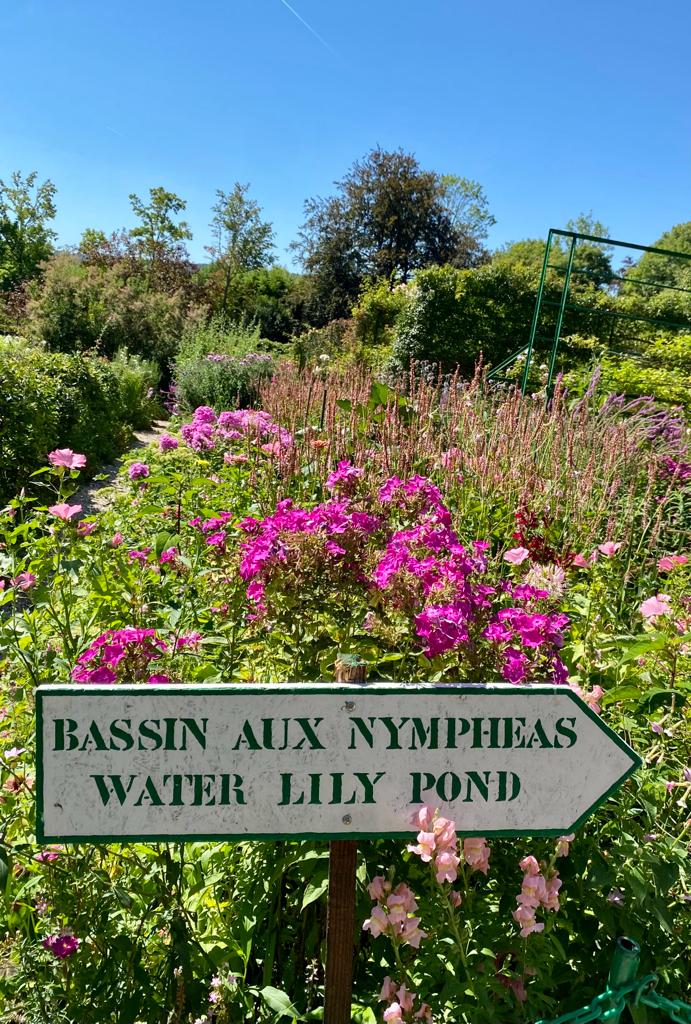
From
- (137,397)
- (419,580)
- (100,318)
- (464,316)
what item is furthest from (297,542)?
(100,318)

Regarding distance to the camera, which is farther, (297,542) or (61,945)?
(297,542)

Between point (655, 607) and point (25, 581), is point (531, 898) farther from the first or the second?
point (25, 581)

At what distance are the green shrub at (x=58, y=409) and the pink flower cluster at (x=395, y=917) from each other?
5289mm

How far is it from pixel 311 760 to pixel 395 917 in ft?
0.94

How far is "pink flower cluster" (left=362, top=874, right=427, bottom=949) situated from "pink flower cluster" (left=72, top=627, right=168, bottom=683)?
576 mm

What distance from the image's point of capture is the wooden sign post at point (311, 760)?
929 mm

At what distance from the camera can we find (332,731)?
37.6 inches

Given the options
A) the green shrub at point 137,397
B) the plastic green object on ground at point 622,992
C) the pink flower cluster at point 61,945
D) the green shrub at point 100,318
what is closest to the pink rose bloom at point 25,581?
the pink flower cluster at point 61,945

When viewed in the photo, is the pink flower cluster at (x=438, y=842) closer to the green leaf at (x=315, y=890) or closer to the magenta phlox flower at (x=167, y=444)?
the green leaf at (x=315, y=890)

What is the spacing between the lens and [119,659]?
1267 millimetres

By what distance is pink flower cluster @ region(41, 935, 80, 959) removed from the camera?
48.5 inches

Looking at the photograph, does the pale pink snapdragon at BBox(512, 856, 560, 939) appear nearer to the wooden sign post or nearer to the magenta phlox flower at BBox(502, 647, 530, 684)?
the wooden sign post

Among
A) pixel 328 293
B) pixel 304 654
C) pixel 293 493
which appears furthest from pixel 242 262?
pixel 304 654

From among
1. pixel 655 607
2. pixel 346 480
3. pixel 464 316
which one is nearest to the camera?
pixel 655 607
